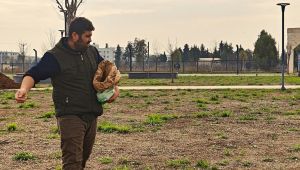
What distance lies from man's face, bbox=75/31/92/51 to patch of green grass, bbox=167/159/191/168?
2486mm

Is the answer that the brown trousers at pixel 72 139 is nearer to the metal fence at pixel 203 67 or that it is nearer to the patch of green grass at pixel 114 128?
the patch of green grass at pixel 114 128

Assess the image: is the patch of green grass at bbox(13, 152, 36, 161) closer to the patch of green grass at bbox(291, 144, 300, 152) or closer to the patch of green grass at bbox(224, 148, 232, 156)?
the patch of green grass at bbox(224, 148, 232, 156)

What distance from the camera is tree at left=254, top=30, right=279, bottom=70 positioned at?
5769 cm

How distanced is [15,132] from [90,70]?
5238mm

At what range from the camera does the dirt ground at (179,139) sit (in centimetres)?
672

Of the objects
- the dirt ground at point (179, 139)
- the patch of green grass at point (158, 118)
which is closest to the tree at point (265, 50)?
the dirt ground at point (179, 139)

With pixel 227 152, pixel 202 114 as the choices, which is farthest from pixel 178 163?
pixel 202 114

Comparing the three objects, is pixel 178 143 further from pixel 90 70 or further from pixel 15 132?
pixel 90 70

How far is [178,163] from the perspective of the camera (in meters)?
6.58

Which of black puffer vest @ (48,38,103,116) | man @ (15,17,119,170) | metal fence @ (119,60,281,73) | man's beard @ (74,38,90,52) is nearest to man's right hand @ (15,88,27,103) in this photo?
man @ (15,17,119,170)

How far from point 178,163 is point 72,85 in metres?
2.49

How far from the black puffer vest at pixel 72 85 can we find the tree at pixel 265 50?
178 feet

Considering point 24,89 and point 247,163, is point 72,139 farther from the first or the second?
point 247,163

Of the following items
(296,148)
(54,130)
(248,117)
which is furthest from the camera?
(248,117)
